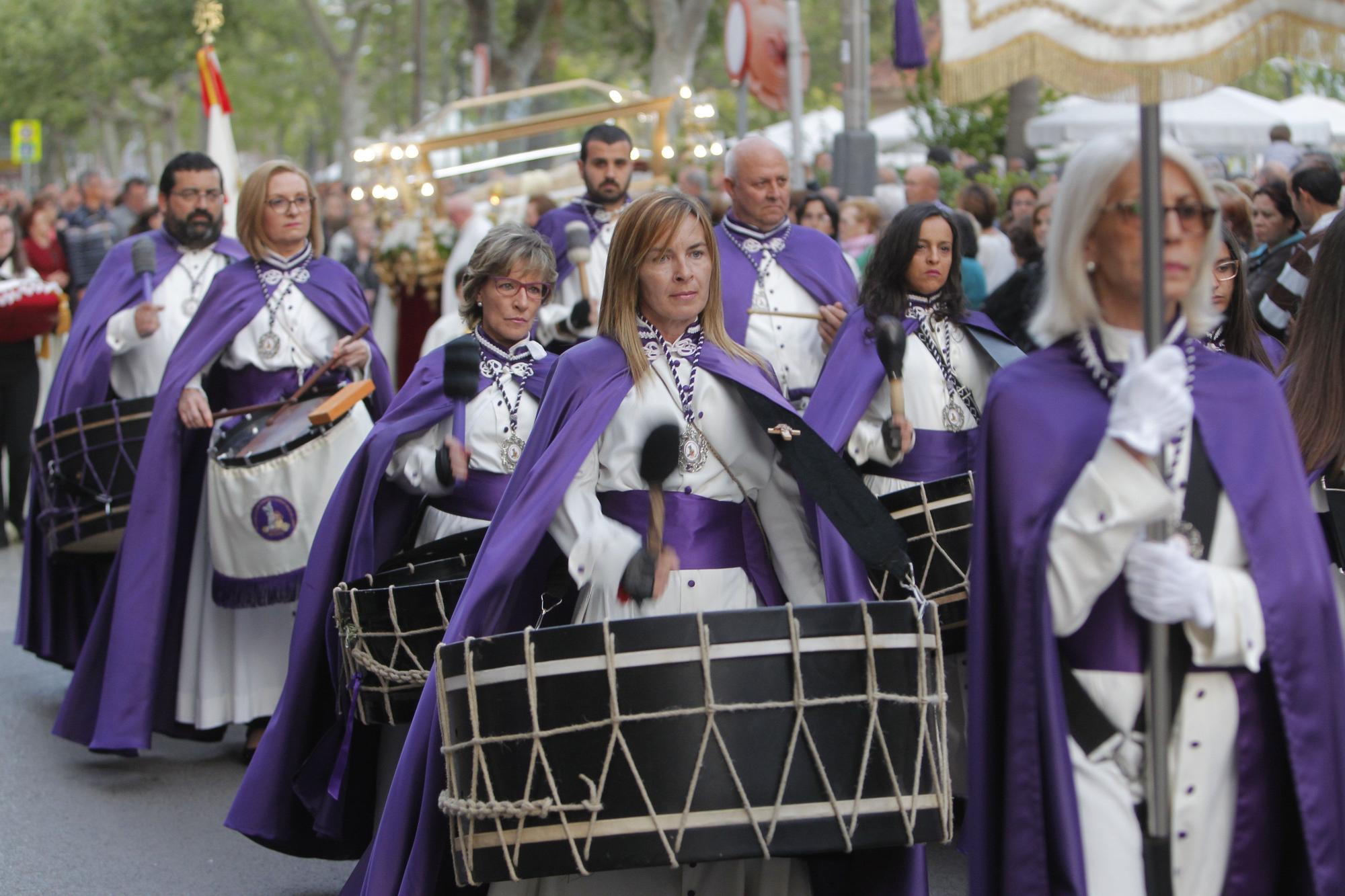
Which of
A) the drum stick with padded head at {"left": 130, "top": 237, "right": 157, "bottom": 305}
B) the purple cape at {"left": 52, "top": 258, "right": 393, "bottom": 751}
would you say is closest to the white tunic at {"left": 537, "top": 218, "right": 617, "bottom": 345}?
the purple cape at {"left": 52, "top": 258, "right": 393, "bottom": 751}

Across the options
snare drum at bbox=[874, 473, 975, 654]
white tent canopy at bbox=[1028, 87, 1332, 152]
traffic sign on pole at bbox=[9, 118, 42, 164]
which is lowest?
snare drum at bbox=[874, 473, 975, 654]

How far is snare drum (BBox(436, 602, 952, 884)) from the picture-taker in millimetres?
3584

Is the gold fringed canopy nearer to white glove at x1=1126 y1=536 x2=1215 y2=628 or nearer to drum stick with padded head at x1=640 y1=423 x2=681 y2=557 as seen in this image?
white glove at x1=1126 y1=536 x2=1215 y2=628

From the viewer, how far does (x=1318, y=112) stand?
66.5 feet

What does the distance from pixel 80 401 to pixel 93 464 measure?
1092 millimetres

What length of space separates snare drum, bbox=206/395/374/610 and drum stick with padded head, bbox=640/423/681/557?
8.88 feet

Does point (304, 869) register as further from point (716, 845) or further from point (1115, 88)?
point (1115, 88)

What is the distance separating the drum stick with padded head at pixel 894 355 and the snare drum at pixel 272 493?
6.77ft

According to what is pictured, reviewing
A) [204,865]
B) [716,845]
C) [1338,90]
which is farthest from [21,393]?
[1338,90]

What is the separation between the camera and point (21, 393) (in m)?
13.2

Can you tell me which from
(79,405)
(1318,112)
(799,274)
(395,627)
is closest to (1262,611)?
(395,627)

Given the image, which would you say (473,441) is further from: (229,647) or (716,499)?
(229,647)

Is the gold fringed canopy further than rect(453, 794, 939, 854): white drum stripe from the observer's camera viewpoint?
No

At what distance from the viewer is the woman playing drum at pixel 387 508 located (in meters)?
5.69
